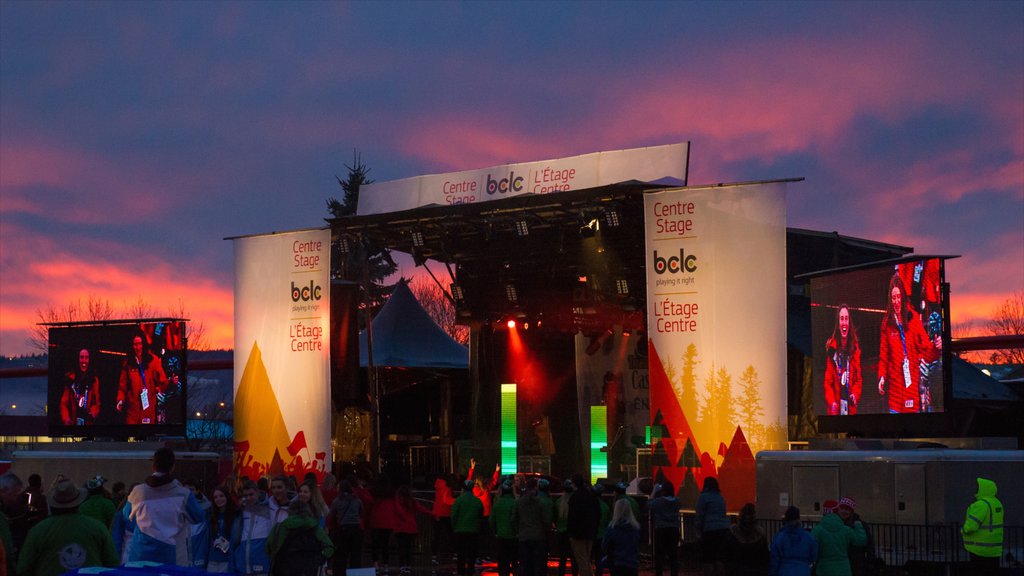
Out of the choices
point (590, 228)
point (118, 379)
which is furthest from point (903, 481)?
point (118, 379)

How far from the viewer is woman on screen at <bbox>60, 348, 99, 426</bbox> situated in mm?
27938

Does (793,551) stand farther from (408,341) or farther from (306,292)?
(408,341)

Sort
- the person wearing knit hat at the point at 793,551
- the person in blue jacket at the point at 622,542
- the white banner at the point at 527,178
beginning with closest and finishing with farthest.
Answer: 1. the person wearing knit hat at the point at 793,551
2. the person in blue jacket at the point at 622,542
3. the white banner at the point at 527,178

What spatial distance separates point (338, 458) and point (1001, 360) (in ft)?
180

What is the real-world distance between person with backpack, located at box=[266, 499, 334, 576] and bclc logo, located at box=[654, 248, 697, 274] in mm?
11997

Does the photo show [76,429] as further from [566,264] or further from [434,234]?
[566,264]

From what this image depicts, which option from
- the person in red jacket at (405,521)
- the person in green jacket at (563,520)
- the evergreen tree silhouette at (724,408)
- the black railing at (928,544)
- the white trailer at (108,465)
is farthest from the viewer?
the white trailer at (108,465)

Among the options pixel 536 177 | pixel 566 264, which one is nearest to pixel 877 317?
pixel 536 177

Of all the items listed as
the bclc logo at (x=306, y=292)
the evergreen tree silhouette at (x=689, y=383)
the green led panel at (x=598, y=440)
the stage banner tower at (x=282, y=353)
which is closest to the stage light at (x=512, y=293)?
the green led panel at (x=598, y=440)

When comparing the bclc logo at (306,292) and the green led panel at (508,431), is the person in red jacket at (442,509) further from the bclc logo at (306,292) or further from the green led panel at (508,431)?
the green led panel at (508,431)

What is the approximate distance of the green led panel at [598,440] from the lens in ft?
105

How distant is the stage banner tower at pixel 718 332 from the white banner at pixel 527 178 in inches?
50.4

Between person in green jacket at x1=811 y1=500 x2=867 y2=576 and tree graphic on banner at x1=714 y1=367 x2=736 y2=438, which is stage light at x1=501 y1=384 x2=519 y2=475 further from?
person in green jacket at x1=811 y1=500 x2=867 y2=576

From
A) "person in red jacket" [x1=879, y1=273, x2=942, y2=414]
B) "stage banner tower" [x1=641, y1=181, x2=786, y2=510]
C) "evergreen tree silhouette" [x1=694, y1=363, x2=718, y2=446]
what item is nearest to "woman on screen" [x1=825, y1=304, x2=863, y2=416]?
"person in red jacket" [x1=879, y1=273, x2=942, y2=414]
